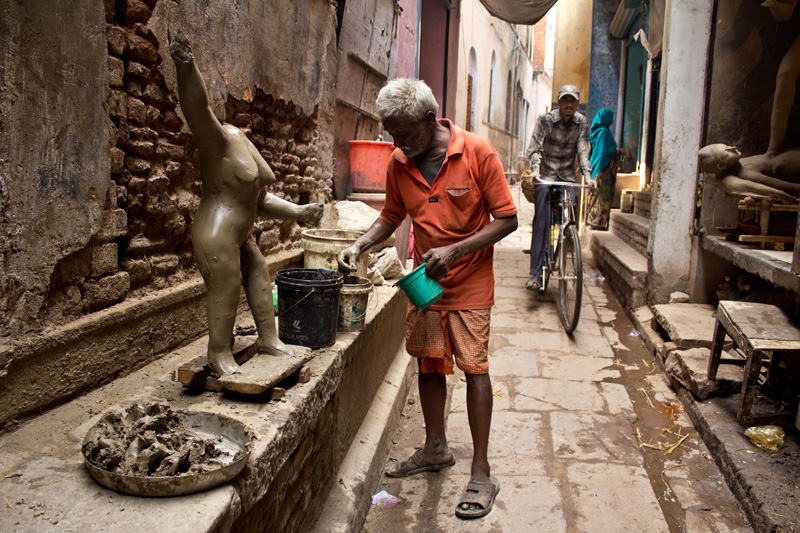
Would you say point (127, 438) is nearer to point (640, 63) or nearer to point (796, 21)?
point (796, 21)

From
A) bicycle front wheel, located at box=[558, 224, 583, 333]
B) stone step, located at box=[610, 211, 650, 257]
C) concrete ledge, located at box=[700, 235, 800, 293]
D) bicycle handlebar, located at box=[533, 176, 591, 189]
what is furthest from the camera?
stone step, located at box=[610, 211, 650, 257]

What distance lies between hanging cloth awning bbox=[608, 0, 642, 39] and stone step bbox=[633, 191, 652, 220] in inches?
128

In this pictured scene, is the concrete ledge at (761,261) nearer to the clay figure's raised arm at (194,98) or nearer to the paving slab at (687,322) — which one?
the paving slab at (687,322)

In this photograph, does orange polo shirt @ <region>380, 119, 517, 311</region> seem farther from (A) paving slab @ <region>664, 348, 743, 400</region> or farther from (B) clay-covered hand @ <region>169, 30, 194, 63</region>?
(A) paving slab @ <region>664, 348, 743, 400</region>

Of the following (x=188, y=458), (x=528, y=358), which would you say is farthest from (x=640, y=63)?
(x=188, y=458)

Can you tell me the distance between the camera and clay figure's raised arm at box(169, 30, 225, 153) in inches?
70.1

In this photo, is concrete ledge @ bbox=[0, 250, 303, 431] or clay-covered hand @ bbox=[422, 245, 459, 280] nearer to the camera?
concrete ledge @ bbox=[0, 250, 303, 431]

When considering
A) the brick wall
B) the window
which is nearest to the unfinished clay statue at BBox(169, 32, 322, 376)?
the brick wall

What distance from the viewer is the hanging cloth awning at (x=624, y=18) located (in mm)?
9656

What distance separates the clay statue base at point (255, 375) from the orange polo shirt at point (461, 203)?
32.0 inches

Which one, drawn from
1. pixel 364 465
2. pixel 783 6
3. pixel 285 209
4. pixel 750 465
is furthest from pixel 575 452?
pixel 783 6

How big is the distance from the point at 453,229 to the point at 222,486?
1604 mm

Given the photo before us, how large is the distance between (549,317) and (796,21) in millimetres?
3359

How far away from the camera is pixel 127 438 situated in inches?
66.9
